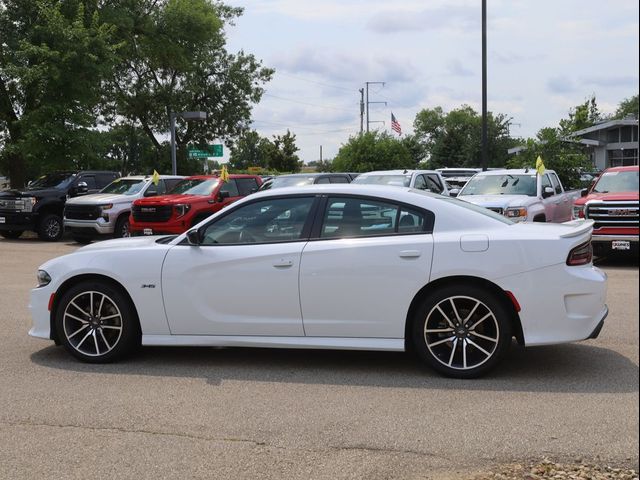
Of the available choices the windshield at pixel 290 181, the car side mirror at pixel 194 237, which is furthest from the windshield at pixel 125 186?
the car side mirror at pixel 194 237

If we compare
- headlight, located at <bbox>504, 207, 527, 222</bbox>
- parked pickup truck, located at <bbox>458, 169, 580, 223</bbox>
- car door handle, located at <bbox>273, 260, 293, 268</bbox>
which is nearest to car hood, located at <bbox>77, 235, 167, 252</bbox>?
car door handle, located at <bbox>273, 260, 293, 268</bbox>

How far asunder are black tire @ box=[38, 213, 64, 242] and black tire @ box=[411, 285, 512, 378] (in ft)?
54.7

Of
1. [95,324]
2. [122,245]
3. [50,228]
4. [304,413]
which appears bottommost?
[304,413]

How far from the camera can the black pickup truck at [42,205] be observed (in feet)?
64.5

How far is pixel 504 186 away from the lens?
15.7m

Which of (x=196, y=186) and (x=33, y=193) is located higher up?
(x=196, y=186)

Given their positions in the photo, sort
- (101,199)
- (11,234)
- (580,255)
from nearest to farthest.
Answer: (580,255) → (101,199) → (11,234)

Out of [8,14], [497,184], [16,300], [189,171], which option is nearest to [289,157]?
[189,171]

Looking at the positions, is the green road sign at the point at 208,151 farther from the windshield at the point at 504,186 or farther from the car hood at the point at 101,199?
the windshield at the point at 504,186

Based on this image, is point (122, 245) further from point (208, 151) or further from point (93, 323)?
point (208, 151)

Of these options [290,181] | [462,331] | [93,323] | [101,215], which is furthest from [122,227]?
[462,331]

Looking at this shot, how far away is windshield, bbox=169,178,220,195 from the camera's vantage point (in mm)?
17609

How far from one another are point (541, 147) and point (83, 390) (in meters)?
21.0

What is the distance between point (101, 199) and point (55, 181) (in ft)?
10.9
